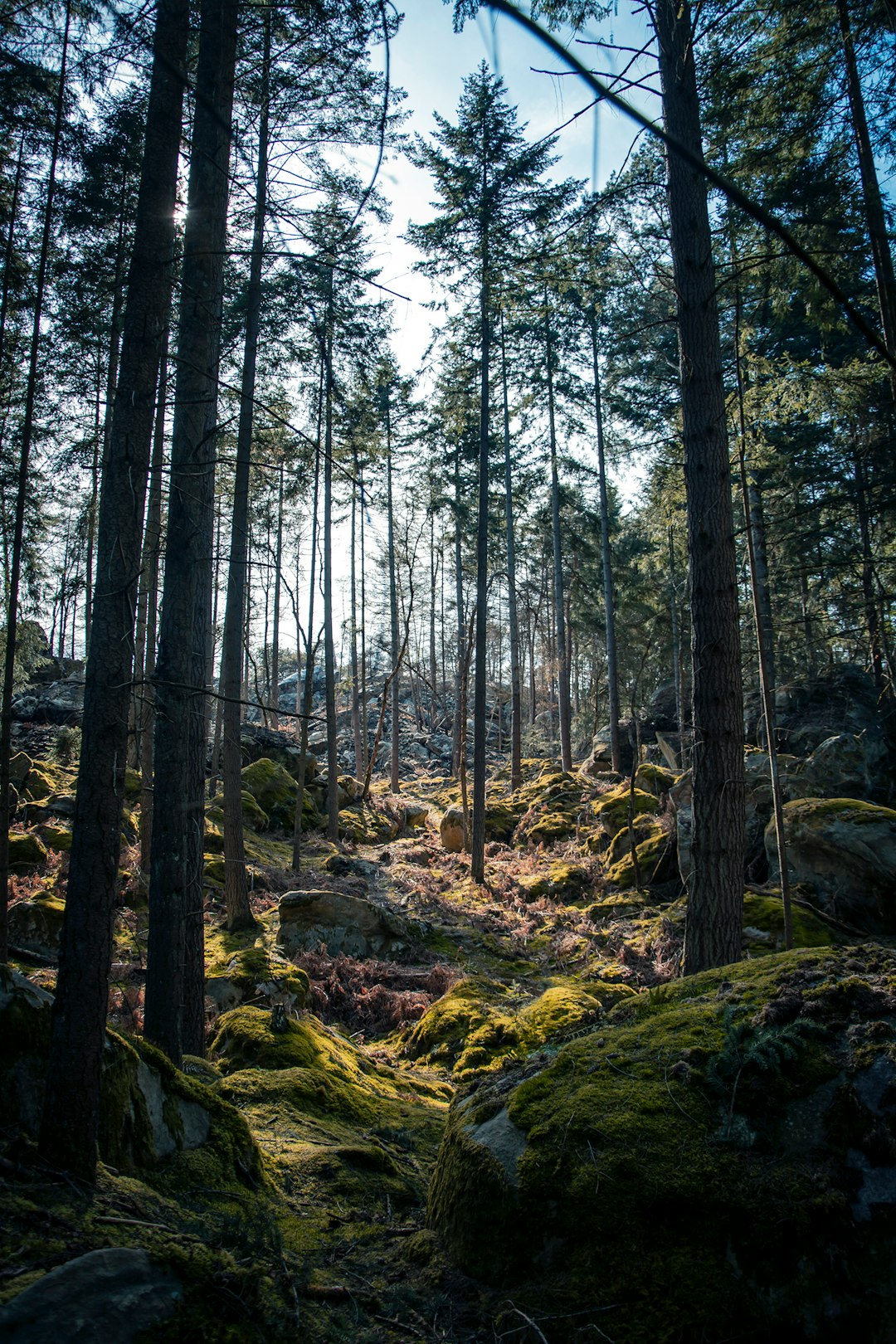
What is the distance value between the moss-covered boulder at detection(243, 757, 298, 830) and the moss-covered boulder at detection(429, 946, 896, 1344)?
15.5 metres

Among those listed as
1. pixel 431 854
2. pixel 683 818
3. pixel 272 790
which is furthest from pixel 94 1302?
pixel 272 790

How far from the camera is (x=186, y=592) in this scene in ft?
17.4

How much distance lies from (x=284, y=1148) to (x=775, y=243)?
10.5 metres

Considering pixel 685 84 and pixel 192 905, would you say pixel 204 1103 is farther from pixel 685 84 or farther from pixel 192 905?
pixel 685 84

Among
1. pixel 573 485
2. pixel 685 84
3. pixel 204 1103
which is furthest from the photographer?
pixel 573 485

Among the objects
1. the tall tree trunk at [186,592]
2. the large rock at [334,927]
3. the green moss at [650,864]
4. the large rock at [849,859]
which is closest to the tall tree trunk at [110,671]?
the tall tree trunk at [186,592]

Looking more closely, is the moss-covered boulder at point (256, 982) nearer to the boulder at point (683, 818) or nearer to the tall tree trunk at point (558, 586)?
the boulder at point (683, 818)

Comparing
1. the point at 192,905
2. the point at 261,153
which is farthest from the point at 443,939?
the point at 261,153

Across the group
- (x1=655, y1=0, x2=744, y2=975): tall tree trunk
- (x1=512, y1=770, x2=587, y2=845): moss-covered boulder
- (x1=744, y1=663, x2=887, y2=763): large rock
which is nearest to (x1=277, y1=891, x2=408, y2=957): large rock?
(x1=655, y1=0, x2=744, y2=975): tall tree trunk

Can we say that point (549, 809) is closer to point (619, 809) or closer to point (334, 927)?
point (619, 809)

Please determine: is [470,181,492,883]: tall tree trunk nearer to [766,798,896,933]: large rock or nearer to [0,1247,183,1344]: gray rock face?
[766,798,896,933]: large rock

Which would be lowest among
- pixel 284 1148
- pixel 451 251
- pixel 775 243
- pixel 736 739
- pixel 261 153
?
pixel 284 1148

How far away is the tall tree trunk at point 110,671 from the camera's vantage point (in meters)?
2.69

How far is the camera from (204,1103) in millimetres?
3604
